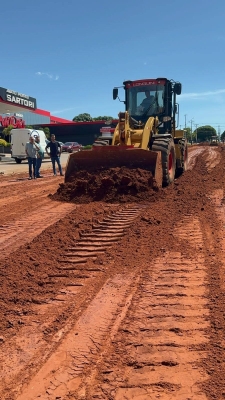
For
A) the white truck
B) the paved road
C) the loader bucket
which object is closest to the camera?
the loader bucket

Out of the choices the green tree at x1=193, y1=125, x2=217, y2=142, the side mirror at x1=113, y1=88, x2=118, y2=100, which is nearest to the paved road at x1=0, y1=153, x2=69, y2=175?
the side mirror at x1=113, y1=88, x2=118, y2=100

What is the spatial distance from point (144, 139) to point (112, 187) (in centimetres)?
193

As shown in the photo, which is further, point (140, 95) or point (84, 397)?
point (140, 95)

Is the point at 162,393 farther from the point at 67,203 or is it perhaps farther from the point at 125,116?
the point at 125,116

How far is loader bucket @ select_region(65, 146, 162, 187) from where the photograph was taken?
957cm

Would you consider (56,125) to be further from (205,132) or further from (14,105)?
(205,132)

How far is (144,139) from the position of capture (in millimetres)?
10438

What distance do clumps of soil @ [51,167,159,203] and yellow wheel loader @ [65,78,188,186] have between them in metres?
0.31

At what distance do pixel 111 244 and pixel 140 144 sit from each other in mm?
5349

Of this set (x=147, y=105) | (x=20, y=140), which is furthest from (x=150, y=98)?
(x=20, y=140)

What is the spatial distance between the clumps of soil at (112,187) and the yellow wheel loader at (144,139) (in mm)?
307

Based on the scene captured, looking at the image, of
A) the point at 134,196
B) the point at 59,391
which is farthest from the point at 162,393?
the point at 134,196

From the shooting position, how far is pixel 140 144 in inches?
415

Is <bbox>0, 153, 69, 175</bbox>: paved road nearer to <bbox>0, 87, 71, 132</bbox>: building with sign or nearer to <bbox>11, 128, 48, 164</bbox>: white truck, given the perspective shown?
<bbox>11, 128, 48, 164</bbox>: white truck
